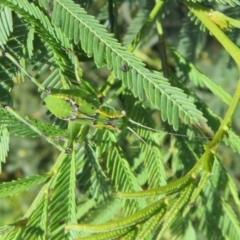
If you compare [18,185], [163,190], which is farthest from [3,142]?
[163,190]

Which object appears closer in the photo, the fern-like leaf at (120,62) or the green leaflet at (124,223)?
the green leaflet at (124,223)

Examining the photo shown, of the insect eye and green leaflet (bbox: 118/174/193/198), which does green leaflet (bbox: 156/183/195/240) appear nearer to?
green leaflet (bbox: 118/174/193/198)

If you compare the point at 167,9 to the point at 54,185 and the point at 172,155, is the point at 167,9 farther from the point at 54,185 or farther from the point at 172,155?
the point at 54,185

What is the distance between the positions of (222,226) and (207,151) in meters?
0.49

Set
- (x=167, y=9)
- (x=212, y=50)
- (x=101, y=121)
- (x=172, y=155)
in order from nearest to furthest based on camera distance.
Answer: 1. (x=101, y=121)
2. (x=172, y=155)
3. (x=167, y=9)
4. (x=212, y=50)

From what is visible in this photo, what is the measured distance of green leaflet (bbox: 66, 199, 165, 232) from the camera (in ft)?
2.46

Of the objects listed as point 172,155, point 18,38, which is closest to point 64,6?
point 18,38

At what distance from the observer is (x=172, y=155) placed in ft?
4.52

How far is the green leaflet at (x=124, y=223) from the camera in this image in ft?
2.46

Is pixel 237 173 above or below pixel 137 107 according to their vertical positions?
below

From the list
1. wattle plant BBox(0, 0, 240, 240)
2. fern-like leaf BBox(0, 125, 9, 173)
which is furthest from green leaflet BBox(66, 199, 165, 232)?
fern-like leaf BBox(0, 125, 9, 173)

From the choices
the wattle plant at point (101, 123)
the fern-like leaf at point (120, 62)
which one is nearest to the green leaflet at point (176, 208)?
the wattle plant at point (101, 123)

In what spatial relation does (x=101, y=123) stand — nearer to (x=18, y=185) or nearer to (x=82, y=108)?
(x=82, y=108)

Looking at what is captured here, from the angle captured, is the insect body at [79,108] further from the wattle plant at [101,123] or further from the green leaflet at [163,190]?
the green leaflet at [163,190]
